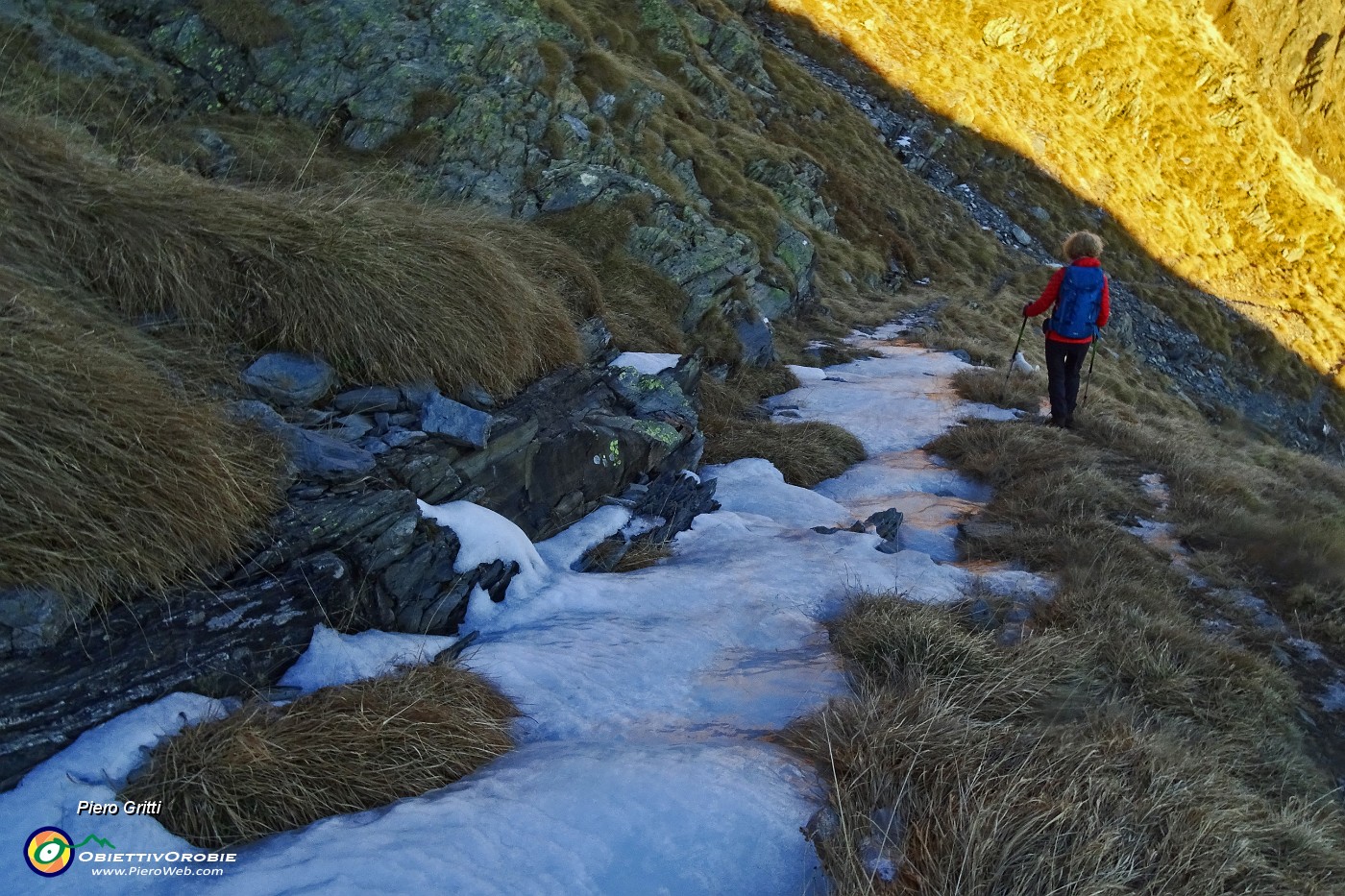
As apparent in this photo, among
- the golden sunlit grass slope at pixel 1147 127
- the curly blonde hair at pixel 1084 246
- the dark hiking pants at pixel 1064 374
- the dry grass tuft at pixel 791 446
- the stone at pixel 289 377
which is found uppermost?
the golden sunlit grass slope at pixel 1147 127

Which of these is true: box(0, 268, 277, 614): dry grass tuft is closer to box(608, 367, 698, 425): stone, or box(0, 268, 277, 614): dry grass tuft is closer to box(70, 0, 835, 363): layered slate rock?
box(608, 367, 698, 425): stone

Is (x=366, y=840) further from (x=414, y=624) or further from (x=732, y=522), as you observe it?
(x=732, y=522)

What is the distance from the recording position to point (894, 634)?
446 cm

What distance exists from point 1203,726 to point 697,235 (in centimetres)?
939

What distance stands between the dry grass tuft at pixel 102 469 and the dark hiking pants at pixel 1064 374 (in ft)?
31.6

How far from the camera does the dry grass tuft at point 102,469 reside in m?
3.10

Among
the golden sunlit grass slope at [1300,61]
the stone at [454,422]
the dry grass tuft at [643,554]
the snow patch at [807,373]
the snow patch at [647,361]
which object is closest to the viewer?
the stone at [454,422]

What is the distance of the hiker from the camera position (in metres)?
10.0

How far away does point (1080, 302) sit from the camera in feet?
33.1

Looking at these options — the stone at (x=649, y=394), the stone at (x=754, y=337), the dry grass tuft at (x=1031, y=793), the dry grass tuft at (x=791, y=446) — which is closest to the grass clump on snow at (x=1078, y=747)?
the dry grass tuft at (x=1031, y=793)

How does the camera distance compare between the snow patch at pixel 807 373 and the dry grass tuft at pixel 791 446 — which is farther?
the snow patch at pixel 807 373

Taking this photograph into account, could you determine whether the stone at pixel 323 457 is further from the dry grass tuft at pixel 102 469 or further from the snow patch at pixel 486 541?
the snow patch at pixel 486 541

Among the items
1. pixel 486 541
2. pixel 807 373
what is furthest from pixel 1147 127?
pixel 486 541

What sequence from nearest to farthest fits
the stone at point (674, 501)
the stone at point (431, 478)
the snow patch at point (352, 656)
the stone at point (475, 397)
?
the snow patch at point (352, 656) < the stone at point (431, 478) < the stone at point (475, 397) < the stone at point (674, 501)
